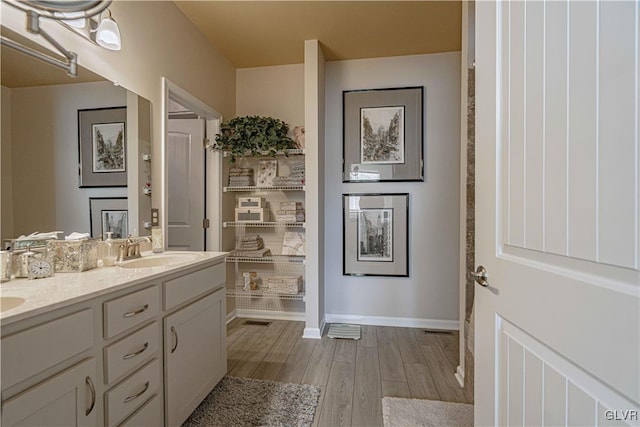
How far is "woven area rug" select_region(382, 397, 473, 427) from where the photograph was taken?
161cm

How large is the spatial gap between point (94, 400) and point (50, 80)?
1424 mm

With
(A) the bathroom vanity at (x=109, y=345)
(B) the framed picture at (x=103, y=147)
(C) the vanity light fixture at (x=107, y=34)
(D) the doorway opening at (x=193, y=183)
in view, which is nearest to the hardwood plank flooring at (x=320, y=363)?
(A) the bathroom vanity at (x=109, y=345)

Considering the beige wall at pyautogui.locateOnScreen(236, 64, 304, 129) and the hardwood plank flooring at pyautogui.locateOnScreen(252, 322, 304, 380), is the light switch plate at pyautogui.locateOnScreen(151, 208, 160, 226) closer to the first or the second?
the hardwood plank flooring at pyautogui.locateOnScreen(252, 322, 304, 380)

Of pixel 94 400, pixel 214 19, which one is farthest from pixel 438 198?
pixel 94 400

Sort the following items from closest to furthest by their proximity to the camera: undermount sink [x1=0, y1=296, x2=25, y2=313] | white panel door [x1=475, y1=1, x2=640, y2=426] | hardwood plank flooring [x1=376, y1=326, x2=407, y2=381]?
white panel door [x1=475, y1=1, x2=640, y2=426]
undermount sink [x1=0, y1=296, x2=25, y2=313]
hardwood plank flooring [x1=376, y1=326, x2=407, y2=381]

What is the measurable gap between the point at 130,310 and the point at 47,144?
0.93 m

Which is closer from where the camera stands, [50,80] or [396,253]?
[50,80]

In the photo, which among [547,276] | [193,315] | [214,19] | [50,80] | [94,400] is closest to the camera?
[547,276]

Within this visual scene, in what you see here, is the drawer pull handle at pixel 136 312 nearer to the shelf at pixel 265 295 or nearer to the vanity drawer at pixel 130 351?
the vanity drawer at pixel 130 351

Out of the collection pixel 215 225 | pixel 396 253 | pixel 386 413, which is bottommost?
pixel 386 413

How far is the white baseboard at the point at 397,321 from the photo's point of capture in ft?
9.66

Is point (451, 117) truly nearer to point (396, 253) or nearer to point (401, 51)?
point (401, 51)

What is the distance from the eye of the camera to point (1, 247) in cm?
121

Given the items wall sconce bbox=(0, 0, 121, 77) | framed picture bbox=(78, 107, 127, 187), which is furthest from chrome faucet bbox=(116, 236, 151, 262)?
wall sconce bbox=(0, 0, 121, 77)
